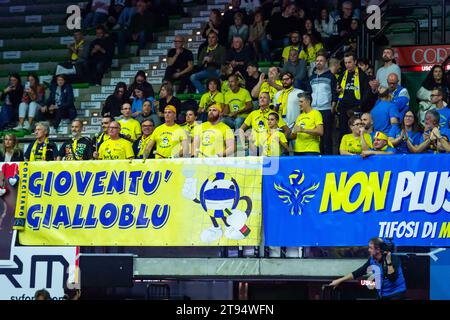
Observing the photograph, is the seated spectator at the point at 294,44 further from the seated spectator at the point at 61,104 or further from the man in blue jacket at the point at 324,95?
the seated spectator at the point at 61,104

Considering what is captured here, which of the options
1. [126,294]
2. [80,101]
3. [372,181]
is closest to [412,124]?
[372,181]

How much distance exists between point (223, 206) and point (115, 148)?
8.42ft

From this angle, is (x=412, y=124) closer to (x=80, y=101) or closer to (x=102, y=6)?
(x=80, y=101)

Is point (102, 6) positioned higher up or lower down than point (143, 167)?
higher up

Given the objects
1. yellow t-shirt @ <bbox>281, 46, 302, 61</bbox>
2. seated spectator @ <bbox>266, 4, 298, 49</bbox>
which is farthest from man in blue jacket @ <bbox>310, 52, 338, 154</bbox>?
seated spectator @ <bbox>266, 4, 298, 49</bbox>

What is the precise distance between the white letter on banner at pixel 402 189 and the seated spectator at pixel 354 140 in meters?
1.06

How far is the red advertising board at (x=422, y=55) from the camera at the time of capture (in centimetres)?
1955

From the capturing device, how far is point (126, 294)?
57.3 feet

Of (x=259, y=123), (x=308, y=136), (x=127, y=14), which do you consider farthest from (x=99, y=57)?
(x=308, y=136)

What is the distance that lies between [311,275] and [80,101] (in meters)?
8.71

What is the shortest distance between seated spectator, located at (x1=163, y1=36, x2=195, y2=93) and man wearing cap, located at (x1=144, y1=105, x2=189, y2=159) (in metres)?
3.41

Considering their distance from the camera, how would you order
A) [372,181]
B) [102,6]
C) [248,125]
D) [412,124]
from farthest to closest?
[102,6] < [248,125] < [412,124] < [372,181]

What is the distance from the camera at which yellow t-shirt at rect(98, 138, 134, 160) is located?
58.3ft

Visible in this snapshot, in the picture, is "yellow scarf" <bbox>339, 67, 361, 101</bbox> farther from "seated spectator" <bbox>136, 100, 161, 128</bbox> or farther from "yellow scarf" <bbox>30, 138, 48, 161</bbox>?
"yellow scarf" <bbox>30, 138, 48, 161</bbox>
